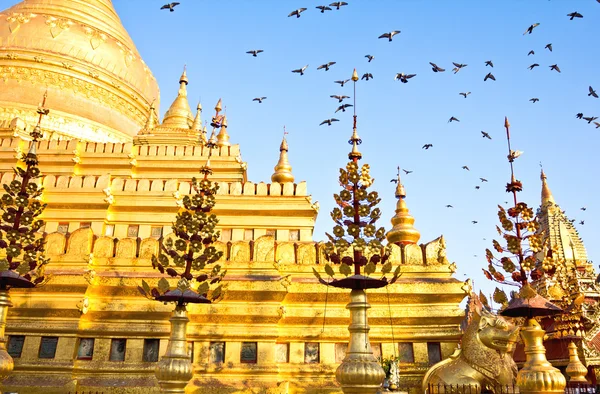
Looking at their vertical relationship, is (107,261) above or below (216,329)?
above

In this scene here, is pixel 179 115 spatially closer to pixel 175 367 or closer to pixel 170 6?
pixel 170 6

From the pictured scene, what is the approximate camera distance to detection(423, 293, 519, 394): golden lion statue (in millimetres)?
10031

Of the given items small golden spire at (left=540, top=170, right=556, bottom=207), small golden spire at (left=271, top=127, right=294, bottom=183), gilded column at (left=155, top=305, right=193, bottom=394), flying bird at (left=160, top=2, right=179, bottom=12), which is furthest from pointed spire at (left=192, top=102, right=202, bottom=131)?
small golden spire at (left=540, top=170, right=556, bottom=207)

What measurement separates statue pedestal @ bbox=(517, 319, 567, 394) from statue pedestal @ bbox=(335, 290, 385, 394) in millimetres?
2545

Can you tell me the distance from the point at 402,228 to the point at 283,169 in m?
5.68

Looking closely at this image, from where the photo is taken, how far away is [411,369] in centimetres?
1155

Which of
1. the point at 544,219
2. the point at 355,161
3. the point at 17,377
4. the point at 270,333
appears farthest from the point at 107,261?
the point at 544,219

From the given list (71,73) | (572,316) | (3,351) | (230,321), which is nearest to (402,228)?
(572,316)

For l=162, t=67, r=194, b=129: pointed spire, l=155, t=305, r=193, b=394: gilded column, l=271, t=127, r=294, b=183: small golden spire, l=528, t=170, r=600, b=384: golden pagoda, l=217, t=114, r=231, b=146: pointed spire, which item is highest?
l=162, t=67, r=194, b=129: pointed spire

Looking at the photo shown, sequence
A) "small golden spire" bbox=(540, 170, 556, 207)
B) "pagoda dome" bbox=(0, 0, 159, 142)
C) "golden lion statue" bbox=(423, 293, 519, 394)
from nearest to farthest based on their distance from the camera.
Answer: "golden lion statue" bbox=(423, 293, 519, 394) → "pagoda dome" bbox=(0, 0, 159, 142) → "small golden spire" bbox=(540, 170, 556, 207)

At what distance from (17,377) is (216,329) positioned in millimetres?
4341

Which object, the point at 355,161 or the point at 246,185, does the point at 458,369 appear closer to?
the point at 355,161

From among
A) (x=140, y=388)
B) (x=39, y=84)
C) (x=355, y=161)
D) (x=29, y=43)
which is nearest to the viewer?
(x=355, y=161)

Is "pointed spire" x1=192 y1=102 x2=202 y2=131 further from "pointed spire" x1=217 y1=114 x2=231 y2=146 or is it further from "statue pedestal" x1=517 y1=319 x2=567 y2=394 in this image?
"statue pedestal" x1=517 y1=319 x2=567 y2=394
